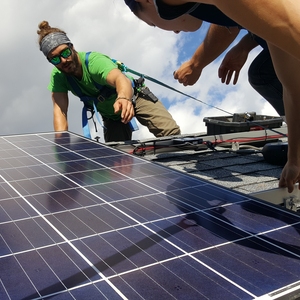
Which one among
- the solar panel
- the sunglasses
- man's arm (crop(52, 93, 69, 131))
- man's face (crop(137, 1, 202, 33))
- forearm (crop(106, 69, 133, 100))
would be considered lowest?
the solar panel

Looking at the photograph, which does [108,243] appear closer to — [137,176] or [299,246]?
[299,246]

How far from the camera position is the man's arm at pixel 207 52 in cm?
365

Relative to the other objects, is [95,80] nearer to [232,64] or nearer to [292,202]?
[232,64]

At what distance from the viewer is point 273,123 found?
5.98 meters

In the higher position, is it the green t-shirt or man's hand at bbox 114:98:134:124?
the green t-shirt

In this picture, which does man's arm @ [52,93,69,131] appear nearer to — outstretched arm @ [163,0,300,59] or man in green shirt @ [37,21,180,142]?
man in green shirt @ [37,21,180,142]

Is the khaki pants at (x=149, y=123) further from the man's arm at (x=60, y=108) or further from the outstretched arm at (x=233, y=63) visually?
the outstretched arm at (x=233, y=63)

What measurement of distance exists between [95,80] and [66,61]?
46 cm

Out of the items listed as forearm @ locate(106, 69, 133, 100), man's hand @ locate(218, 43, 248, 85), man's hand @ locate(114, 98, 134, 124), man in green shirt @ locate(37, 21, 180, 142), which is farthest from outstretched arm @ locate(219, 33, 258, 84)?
man in green shirt @ locate(37, 21, 180, 142)

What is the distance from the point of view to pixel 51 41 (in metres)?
6.27

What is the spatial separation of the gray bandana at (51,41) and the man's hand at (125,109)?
5.81 ft

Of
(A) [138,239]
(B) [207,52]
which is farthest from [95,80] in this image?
(A) [138,239]

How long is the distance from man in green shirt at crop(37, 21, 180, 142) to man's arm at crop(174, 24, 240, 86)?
157 centimetres

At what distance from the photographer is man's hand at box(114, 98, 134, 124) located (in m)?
4.85
